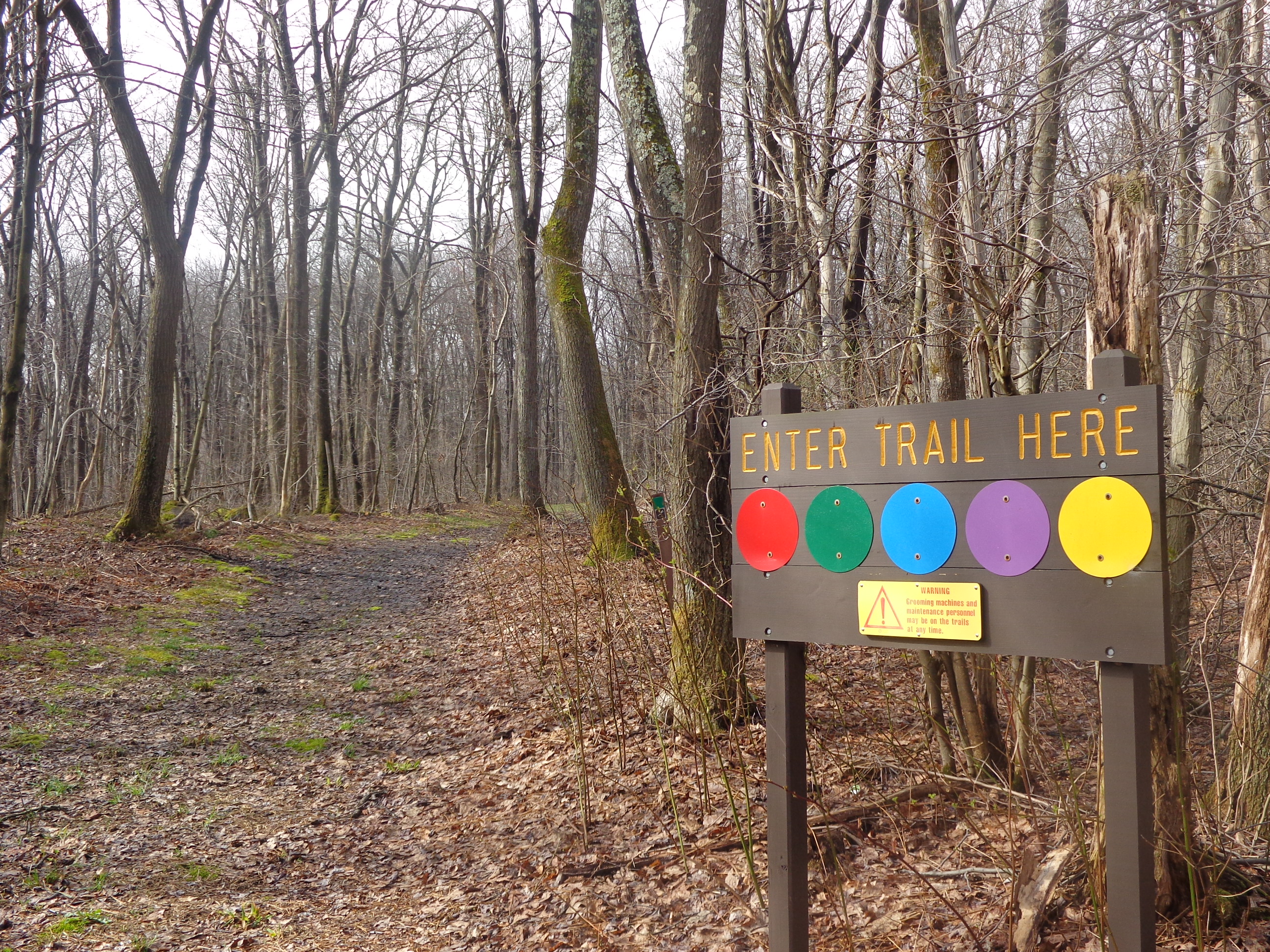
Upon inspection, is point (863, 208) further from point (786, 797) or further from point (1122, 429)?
point (786, 797)

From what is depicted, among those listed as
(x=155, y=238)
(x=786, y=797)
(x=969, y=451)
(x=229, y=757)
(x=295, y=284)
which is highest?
(x=295, y=284)

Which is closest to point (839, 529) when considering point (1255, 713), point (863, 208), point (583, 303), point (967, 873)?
point (967, 873)

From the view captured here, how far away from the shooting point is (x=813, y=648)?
6.29 m

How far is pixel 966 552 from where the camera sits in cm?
239

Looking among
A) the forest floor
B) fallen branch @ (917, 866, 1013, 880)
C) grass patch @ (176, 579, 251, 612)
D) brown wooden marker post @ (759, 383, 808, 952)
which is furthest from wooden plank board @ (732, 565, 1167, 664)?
grass patch @ (176, 579, 251, 612)

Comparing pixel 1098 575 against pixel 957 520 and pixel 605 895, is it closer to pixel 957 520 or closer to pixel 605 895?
pixel 957 520

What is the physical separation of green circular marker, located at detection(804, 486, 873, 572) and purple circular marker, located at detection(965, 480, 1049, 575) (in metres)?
0.30

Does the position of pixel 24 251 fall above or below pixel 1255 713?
above

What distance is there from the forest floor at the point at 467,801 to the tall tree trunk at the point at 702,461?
32cm

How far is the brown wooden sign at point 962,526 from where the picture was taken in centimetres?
216

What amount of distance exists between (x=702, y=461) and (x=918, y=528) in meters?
2.63

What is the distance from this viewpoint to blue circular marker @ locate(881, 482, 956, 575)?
2.43m

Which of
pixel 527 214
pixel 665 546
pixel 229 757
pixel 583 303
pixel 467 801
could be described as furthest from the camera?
pixel 527 214

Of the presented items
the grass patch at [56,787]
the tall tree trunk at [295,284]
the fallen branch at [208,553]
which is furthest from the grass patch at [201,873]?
the tall tree trunk at [295,284]
